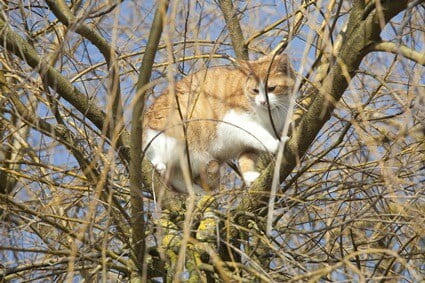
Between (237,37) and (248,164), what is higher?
(237,37)

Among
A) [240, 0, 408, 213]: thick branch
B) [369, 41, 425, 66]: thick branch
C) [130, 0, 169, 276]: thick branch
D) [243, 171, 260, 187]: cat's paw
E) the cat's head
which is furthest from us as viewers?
the cat's head

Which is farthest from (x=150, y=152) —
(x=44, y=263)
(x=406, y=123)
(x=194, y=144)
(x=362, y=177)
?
(x=406, y=123)

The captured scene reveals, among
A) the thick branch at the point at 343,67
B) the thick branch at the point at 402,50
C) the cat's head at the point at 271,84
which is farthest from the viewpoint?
the cat's head at the point at 271,84

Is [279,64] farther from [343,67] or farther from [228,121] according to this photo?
[343,67]

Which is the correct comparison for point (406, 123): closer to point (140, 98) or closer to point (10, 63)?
point (140, 98)

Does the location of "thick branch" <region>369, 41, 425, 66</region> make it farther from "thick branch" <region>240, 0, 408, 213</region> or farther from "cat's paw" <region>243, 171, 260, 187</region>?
"cat's paw" <region>243, 171, 260, 187</region>

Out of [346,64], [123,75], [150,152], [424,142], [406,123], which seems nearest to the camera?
[406,123]

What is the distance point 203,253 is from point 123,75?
3.55 feet

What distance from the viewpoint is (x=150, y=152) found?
4.07 m

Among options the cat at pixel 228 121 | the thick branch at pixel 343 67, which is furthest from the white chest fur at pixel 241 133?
the thick branch at pixel 343 67

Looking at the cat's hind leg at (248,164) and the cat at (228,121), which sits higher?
the cat at (228,121)

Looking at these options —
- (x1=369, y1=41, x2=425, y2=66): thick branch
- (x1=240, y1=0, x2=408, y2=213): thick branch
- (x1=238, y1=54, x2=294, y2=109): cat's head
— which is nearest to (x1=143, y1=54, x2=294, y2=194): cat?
(x1=238, y1=54, x2=294, y2=109): cat's head

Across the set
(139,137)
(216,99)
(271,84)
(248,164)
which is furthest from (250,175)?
(139,137)

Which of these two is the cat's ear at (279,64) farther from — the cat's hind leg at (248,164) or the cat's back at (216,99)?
the cat's hind leg at (248,164)
